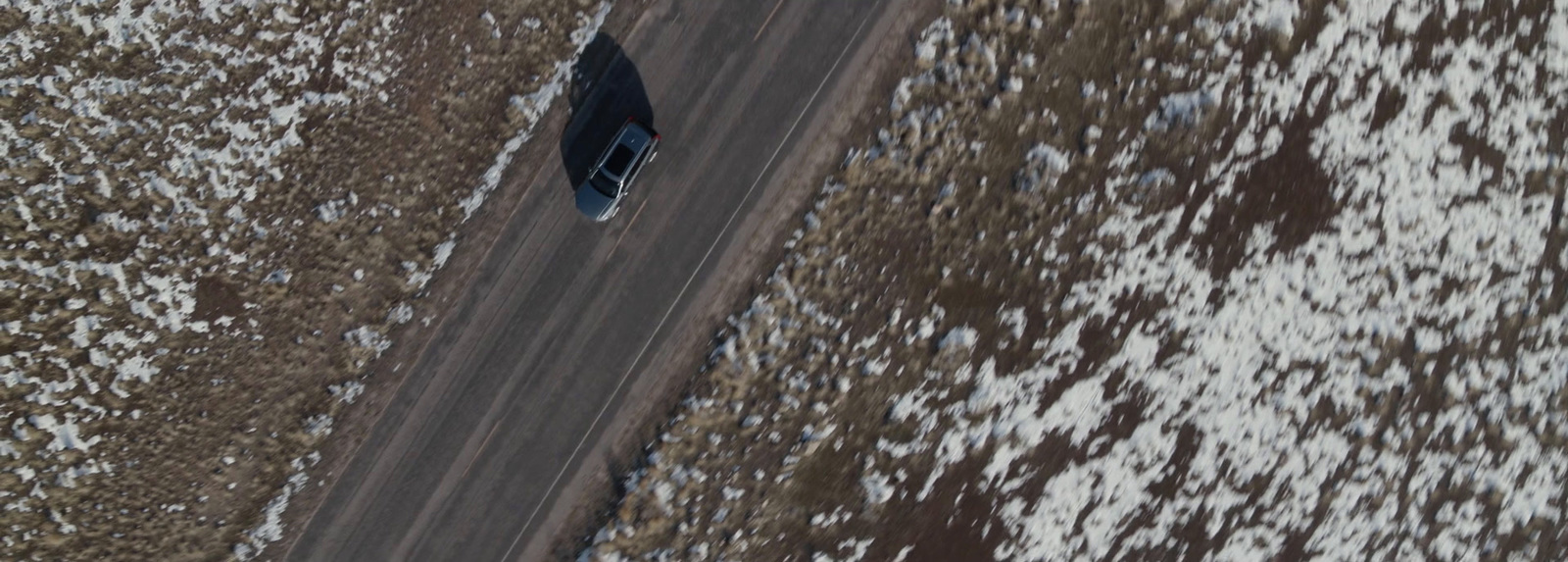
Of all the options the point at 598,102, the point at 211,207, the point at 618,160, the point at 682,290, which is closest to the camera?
the point at 618,160

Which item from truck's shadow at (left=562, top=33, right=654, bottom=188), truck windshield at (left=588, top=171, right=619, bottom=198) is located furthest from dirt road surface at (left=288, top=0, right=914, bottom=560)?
truck windshield at (left=588, top=171, right=619, bottom=198)

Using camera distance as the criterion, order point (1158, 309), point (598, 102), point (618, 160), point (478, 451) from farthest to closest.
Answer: point (478, 451)
point (1158, 309)
point (598, 102)
point (618, 160)

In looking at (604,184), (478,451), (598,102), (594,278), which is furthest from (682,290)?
(478,451)

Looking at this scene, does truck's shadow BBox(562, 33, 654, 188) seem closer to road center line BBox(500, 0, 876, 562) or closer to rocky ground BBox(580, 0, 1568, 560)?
road center line BBox(500, 0, 876, 562)

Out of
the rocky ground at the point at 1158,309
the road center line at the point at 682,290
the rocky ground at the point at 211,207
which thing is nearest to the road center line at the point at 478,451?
the road center line at the point at 682,290

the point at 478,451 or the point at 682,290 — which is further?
the point at 478,451

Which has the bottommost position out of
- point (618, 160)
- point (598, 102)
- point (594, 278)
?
point (594, 278)

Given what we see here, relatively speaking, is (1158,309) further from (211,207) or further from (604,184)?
(211,207)
